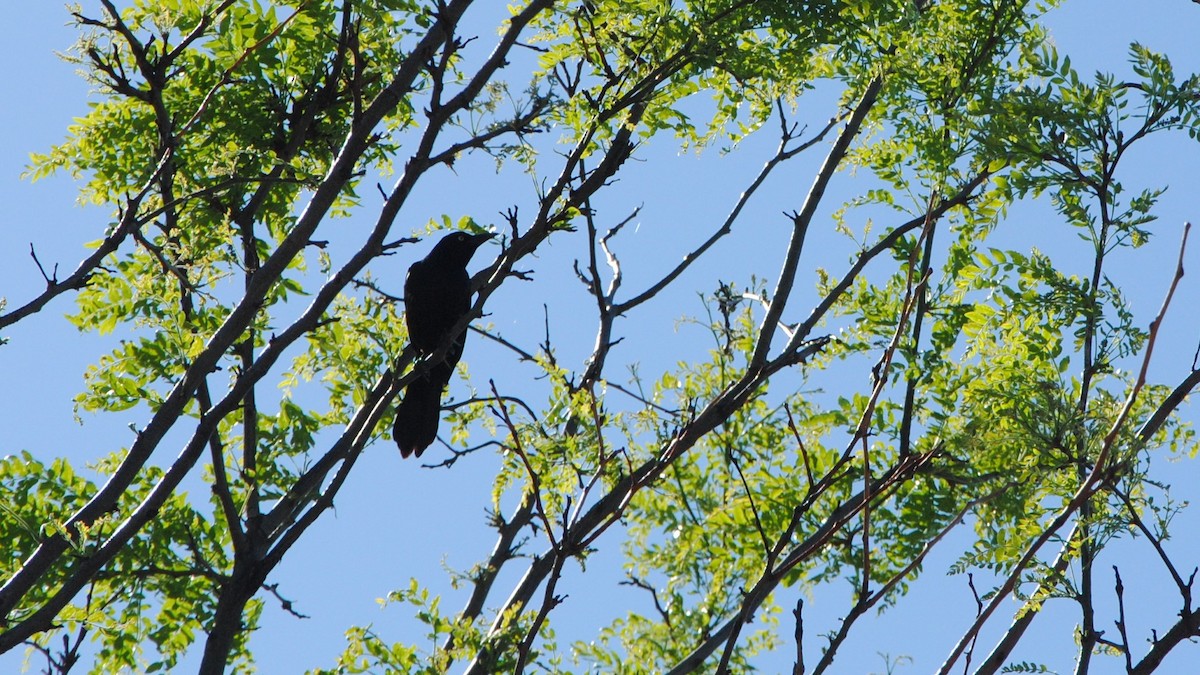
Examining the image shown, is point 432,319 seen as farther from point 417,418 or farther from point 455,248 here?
point 417,418

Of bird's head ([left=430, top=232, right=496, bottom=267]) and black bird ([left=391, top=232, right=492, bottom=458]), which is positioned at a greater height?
bird's head ([left=430, top=232, right=496, bottom=267])

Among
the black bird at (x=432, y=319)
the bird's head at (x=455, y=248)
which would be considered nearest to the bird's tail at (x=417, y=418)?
the black bird at (x=432, y=319)

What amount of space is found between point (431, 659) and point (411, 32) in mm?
2521

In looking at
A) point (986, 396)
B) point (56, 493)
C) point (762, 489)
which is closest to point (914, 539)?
point (762, 489)

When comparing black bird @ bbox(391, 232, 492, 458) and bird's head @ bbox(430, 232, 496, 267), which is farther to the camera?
bird's head @ bbox(430, 232, 496, 267)

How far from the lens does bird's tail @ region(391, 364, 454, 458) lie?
6.39m

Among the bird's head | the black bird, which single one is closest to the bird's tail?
the black bird

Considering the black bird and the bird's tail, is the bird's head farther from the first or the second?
the bird's tail

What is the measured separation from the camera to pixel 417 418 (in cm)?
643

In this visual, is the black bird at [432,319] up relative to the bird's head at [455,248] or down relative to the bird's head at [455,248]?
down

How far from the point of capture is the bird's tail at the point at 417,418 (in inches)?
252

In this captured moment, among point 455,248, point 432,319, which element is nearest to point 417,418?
→ point 432,319

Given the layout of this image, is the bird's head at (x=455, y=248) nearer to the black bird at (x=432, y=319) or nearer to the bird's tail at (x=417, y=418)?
the black bird at (x=432, y=319)

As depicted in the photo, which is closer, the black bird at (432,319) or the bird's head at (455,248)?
the black bird at (432,319)
